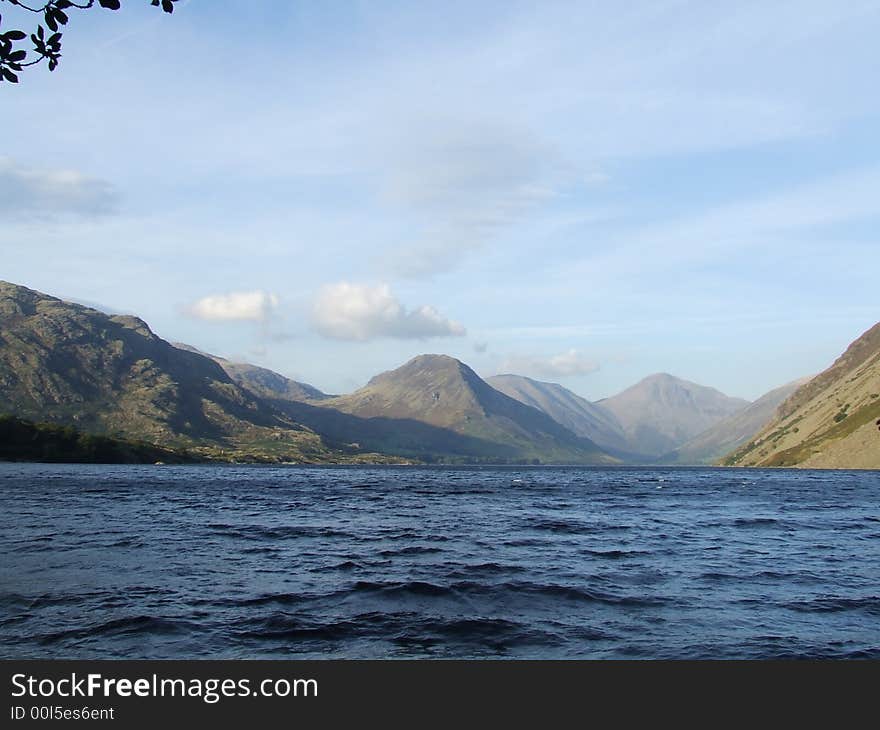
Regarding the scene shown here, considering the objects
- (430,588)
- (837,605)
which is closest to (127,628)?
(430,588)

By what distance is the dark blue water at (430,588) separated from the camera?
24016 mm

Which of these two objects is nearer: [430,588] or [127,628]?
[127,628]

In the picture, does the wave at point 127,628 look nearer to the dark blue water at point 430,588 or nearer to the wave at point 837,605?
the dark blue water at point 430,588

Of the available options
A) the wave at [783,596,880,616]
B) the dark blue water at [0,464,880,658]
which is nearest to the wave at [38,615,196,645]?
the dark blue water at [0,464,880,658]

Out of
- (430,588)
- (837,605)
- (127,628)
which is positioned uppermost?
(127,628)

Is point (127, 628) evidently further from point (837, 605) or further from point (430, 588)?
point (837, 605)

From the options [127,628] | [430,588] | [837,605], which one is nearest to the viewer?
[127,628]

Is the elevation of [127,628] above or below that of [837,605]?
above

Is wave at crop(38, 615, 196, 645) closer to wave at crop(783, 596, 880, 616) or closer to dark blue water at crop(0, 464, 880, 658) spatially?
dark blue water at crop(0, 464, 880, 658)

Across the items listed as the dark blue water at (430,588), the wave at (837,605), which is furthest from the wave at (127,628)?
the wave at (837,605)

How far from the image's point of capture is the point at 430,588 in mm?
33812

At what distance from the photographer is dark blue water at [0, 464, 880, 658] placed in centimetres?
2402
